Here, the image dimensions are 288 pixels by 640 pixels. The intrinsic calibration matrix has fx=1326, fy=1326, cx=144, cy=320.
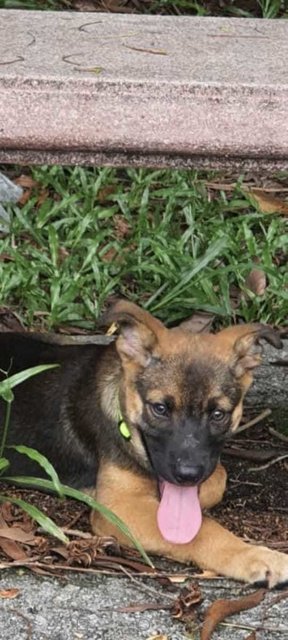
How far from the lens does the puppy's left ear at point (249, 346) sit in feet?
16.6

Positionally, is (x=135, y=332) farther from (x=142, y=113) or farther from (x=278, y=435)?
(x=278, y=435)

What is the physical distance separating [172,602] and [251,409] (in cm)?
191

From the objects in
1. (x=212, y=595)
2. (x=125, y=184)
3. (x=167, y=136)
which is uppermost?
(x=167, y=136)

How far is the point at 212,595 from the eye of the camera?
4551 millimetres

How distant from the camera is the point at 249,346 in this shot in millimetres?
5090

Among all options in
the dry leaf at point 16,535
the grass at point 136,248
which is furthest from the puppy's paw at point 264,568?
the grass at point 136,248

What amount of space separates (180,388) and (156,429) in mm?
179

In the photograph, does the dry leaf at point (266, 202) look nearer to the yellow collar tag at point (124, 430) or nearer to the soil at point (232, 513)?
the soil at point (232, 513)

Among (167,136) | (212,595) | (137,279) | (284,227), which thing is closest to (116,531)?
(212,595)

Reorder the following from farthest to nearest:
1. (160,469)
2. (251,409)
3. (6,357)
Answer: (251,409) → (6,357) → (160,469)

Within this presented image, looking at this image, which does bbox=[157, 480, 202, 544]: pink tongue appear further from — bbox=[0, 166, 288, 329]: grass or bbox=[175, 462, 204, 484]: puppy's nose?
bbox=[0, 166, 288, 329]: grass

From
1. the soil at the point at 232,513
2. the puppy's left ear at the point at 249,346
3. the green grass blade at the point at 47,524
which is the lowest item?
the soil at the point at 232,513

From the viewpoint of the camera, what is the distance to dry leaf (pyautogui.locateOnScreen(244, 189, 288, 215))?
773 centimetres

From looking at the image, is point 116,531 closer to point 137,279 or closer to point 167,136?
point 167,136
